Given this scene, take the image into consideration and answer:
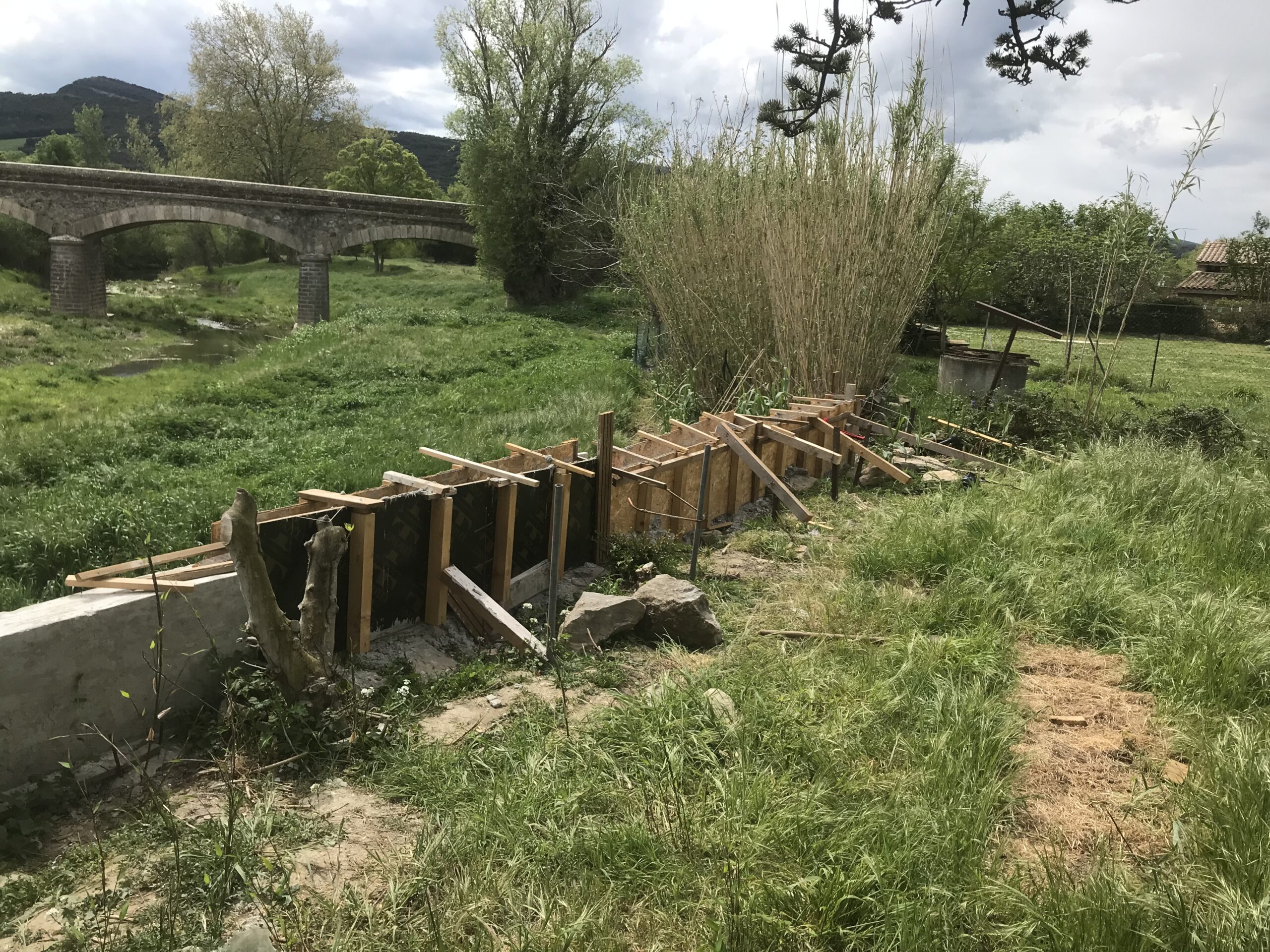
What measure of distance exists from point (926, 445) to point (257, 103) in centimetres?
4459

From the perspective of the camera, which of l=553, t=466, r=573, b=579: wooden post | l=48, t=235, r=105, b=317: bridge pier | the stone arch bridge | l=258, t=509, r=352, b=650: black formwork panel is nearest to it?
l=258, t=509, r=352, b=650: black formwork panel

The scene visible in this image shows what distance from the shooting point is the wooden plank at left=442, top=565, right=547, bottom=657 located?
482 centimetres

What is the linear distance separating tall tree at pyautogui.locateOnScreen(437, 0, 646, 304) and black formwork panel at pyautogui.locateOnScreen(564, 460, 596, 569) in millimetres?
22251

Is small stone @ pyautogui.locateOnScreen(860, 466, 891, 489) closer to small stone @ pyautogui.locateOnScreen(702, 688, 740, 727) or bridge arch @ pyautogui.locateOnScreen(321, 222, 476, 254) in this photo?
small stone @ pyautogui.locateOnScreen(702, 688, 740, 727)

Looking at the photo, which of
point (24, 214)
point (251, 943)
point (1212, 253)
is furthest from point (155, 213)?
point (1212, 253)

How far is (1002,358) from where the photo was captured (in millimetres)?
10953

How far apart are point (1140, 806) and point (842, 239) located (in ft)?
24.7

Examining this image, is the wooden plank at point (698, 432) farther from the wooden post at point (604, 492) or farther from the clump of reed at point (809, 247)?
the clump of reed at point (809, 247)

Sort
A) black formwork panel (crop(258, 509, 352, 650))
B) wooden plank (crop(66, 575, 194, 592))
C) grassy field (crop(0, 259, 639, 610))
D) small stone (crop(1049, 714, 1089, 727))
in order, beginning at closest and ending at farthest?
wooden plank (crop(66, 575, 194, 592)), small stone (crop(1049, 714, 1089, 727)), black formwork panel (crop(258, 509, 352, 650)), grassy field (crop(0, 259, 639, 610))

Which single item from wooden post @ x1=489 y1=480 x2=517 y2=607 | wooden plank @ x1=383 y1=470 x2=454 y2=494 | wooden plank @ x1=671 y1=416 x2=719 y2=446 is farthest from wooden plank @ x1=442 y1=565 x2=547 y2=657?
wooden plank @ x1=671 y1=416 x2=719 y2=446

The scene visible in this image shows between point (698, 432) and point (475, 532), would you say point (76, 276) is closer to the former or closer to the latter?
point (698, 432)

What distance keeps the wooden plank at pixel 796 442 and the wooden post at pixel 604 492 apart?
76.3 inches

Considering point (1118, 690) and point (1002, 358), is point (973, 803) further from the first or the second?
point (1002, 358)

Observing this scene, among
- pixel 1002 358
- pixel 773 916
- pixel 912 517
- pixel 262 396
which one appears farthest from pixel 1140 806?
pixel 262 396
